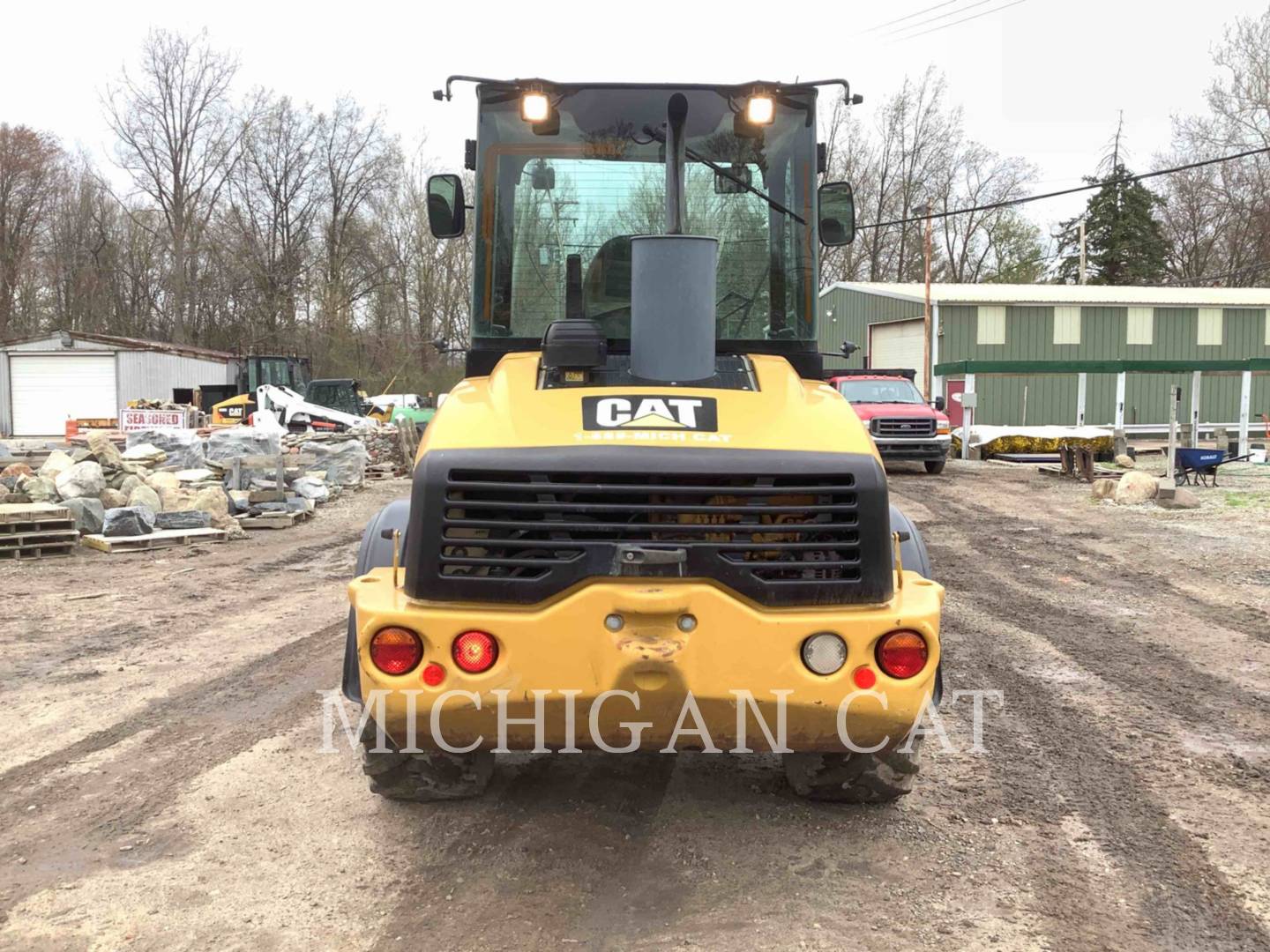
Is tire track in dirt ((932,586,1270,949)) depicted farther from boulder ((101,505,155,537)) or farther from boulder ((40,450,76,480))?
boulder ((40,450,76,480))

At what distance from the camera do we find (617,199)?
4.45 m

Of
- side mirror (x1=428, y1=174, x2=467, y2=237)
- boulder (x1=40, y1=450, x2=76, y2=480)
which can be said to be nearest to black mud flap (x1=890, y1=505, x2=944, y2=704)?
side mirror (x1=428, y1=174, x2=467, y2=237)

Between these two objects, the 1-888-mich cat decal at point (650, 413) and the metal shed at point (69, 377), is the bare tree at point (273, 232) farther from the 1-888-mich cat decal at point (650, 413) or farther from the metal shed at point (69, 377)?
the 1-888-mich cat decal at point (650, 413)

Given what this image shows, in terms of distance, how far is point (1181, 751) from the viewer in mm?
4742

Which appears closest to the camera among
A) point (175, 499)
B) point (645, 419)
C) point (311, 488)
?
point (645, 419)

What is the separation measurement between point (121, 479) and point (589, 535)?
439 inches

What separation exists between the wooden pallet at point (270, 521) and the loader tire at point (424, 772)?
9.34m

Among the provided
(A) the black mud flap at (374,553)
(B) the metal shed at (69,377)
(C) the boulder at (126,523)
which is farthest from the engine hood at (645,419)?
Answer: (B) the metal shed at (69,377)

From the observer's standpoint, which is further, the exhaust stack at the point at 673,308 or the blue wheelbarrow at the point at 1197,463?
the blue wheelbarrow at the point at 1197,463

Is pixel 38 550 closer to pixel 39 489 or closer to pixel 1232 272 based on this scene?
pixel 39 489

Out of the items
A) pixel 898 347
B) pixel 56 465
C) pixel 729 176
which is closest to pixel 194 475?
pixel 56 465

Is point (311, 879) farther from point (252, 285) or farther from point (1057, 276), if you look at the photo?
point (1057, 276)

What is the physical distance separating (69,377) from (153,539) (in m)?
30.0

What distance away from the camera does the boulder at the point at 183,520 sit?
11477mm
